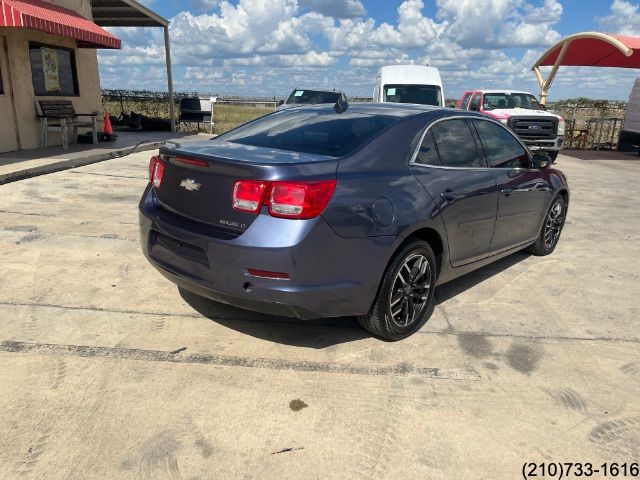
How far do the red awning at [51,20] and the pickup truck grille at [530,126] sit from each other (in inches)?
424

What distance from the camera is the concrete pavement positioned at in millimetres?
2438

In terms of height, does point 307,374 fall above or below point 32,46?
below

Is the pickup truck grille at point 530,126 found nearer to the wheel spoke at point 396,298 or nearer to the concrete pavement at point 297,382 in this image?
the concrete pavement at point 297,382

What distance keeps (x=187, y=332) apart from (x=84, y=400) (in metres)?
0.91

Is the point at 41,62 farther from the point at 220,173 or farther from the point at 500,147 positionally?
the point at 500,147

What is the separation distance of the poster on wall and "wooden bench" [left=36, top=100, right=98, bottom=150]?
0.41 m

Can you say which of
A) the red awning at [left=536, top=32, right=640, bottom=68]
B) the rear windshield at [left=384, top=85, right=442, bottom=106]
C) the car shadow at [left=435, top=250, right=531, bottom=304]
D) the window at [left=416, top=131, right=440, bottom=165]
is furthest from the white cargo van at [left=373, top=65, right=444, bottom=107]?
the window at [left=416, top=131, right=440, bottom=165]

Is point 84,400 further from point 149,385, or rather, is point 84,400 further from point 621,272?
point 621,272

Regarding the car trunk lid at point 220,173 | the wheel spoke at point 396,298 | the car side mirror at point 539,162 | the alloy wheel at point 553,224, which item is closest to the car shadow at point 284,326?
the wheel spoke at point 396,298

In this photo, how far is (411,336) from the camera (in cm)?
371

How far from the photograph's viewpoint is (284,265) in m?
2.86

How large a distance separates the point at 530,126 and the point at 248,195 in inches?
505

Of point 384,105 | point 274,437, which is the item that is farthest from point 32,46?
point 274,437

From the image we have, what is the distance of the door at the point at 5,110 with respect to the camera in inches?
434
